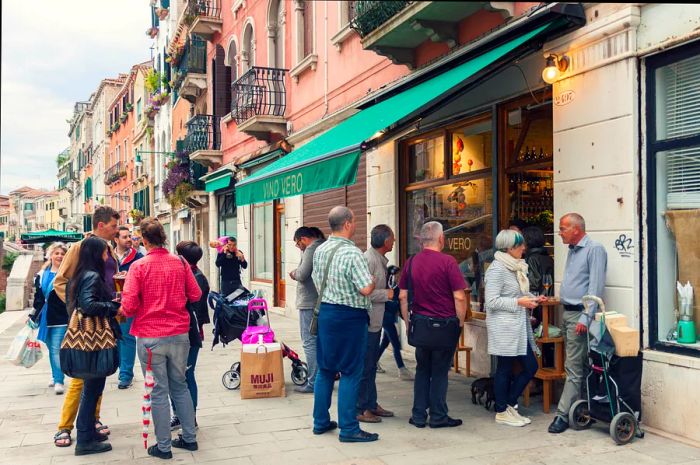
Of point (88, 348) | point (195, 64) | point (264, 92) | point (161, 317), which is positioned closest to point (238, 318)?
point (161, 317)

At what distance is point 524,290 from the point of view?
19.3 feet

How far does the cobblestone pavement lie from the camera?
5051mm

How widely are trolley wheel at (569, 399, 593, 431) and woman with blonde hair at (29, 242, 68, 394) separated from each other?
16.5 ft

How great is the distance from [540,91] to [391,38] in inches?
88.3

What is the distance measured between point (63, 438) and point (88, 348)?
3.24 ft

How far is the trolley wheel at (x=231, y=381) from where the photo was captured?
25.1ft

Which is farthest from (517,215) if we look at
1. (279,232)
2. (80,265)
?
(279,232)

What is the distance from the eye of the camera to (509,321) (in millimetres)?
5766

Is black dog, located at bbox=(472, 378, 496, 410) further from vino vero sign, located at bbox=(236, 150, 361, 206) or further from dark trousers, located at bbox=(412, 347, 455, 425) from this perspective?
vino vero sign, located at bbox=(236, 150, 361, 206)

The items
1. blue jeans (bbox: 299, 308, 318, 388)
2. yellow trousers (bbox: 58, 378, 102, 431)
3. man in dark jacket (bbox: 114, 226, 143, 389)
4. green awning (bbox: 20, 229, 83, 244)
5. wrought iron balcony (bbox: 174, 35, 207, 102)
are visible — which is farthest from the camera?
green awning (bbox: 20, 229, 83, 244)

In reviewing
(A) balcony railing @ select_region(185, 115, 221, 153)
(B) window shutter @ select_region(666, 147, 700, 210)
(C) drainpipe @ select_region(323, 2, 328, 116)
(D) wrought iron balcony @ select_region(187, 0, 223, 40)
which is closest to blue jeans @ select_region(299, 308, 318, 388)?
(B) window shutter @ select_region(666, 147, 700, 210)

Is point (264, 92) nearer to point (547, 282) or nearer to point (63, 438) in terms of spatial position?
point (547, 282)

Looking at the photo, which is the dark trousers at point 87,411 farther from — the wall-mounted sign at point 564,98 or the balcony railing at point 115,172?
the balcony railing at point 115,172

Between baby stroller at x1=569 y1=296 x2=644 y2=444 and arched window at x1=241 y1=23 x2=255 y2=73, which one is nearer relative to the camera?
baby stroller at x1=569 y1=296 x2=644 y2=444
